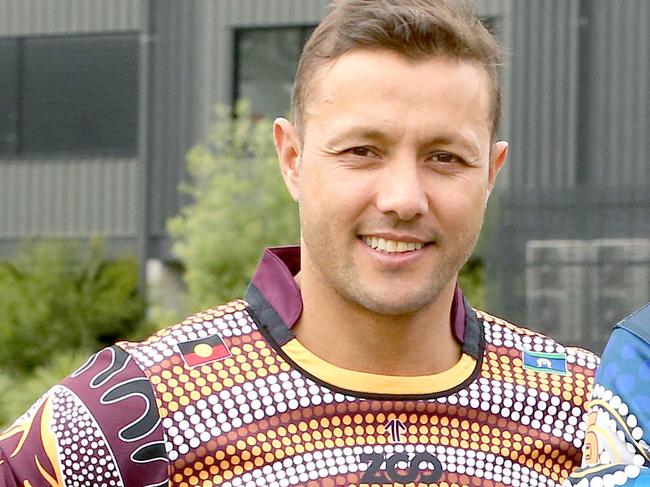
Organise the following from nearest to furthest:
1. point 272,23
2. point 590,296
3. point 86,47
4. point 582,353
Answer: point 582,353 < point 590,296 < point 272,23 < point 86,47

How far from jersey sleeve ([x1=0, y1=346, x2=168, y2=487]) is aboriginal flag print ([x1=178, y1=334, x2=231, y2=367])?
14 centimetres

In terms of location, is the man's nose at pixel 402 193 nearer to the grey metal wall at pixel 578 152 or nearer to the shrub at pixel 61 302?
the grey metal wall at pixel 578 152

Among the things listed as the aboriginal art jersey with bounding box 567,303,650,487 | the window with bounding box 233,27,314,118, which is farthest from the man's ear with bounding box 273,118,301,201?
the window with bounding box 233,27,314,118

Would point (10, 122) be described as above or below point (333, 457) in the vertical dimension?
below

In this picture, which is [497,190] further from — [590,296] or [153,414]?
[153,414]

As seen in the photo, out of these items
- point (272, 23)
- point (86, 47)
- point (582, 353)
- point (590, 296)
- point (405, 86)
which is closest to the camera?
point (405, 86)

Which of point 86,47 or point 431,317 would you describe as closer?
point 431,317

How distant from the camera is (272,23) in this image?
53.7 ft

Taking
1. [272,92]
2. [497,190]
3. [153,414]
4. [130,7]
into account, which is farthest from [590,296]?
[130,7]

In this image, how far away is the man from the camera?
2.63m

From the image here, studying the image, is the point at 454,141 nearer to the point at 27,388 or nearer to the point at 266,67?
the point at 27,388

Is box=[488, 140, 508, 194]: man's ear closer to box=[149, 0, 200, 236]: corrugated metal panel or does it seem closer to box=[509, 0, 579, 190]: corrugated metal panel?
box=[509, 0, 579, 190]: corrugated metal panel

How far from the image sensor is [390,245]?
263 cm

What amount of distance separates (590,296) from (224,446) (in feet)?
20.3
